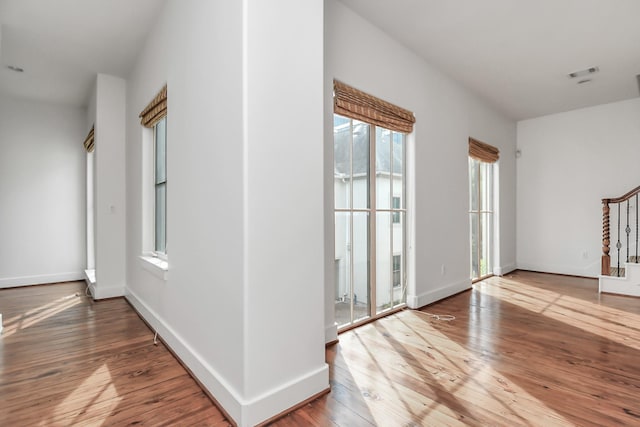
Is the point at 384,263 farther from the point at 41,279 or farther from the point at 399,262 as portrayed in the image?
the point at 41,279

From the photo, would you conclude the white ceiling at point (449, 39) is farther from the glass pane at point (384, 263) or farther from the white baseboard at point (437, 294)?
the white baseboard at point (437, 294)

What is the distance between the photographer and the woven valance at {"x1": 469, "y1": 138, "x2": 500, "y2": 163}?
4.71 meters

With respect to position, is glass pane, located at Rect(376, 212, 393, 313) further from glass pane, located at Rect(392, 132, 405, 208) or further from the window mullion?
glass pane, located at Rect(392, 132, 405, 208)

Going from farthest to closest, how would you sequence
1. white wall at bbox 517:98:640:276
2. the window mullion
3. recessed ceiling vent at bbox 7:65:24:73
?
1. white wall at bbox 517:98:640:276
2. recessed ceiling vent at bbox 7:65:24:73
3. the window mullion

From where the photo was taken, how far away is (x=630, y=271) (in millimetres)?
4355

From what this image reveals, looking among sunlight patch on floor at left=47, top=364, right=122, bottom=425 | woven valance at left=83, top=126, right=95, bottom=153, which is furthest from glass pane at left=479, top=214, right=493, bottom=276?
woven valance at left=83, top=126, right=95, bottom=153

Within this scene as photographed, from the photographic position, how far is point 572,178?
18.9 ft

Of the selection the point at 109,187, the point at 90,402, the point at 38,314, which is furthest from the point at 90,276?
the point at 90,402

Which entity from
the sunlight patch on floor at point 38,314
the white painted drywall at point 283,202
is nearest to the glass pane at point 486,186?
the white painted drywall at point 283,202

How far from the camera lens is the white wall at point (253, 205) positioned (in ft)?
5.32

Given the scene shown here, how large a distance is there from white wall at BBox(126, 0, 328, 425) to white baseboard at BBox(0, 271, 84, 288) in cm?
428

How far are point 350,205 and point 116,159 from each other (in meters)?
3.14

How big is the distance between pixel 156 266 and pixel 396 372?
2.16 m

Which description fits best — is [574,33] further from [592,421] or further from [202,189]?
[202,189]
